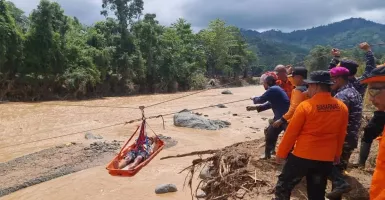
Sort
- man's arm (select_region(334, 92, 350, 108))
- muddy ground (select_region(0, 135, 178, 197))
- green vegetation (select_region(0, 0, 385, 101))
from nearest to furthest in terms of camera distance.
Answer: man's arm (select_region(334, 92, 350, 108))
muddy ground (select_region(0, 135, 178, 197))
green vegetation (select_region(0, 0, 385, 101))

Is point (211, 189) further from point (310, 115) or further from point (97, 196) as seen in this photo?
point (97, 196)

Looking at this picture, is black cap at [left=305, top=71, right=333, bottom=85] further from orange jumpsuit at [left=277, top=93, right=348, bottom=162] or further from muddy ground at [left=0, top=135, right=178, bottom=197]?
muddy ground at [left=0, top=135, right=178, bottom=197]

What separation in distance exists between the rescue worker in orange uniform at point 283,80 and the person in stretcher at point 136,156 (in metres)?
3.53

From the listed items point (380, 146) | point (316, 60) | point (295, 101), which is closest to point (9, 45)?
point (316, 60)

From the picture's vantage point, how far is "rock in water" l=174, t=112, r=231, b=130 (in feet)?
50.4

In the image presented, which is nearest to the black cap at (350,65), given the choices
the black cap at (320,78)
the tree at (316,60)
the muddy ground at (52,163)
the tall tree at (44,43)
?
the black cap at (320,78)

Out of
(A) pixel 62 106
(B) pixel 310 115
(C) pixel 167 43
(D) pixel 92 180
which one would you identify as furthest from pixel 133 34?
(B) pixel 310 115

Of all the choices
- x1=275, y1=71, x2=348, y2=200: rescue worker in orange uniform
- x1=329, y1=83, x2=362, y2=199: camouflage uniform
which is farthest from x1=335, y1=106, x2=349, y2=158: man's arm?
x1=329, y1=83, x2=362, y2=199: camouflage uniform

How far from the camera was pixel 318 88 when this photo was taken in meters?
3.42

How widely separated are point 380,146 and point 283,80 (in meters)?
3.67

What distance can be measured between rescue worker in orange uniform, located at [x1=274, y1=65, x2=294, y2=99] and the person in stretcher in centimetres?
353

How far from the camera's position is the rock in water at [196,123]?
50.4 ft

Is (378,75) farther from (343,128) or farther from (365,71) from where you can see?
(365,71)

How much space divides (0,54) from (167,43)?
15.7 metres
